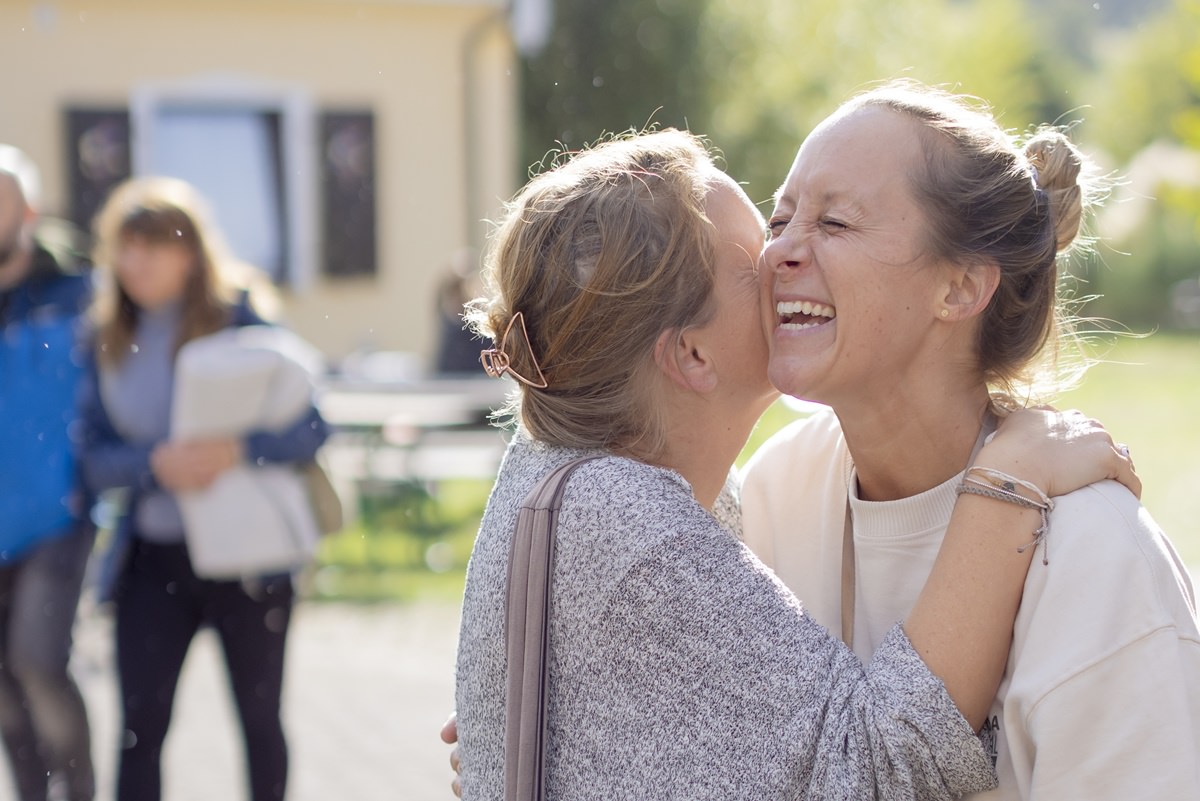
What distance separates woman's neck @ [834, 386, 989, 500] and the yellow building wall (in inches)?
387

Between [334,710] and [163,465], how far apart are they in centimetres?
232

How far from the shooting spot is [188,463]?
13.4ft

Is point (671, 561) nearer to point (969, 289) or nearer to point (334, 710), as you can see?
point (969, 289)

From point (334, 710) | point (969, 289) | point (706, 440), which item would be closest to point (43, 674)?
point (334, 710)

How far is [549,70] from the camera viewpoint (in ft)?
66.1

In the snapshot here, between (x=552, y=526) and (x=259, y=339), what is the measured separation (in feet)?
9.35

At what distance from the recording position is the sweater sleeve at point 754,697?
62.7 inches

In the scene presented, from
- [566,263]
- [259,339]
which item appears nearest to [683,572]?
[566,263]

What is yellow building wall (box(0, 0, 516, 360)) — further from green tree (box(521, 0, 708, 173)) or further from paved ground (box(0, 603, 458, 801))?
green tree (box(521, 0, 708, 173))

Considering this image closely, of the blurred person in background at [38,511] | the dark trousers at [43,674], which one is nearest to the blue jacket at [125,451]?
the blurred person in background at [38,511]

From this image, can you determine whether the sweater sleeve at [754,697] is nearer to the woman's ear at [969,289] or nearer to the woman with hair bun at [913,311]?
the woman with hair bun at [913,311]

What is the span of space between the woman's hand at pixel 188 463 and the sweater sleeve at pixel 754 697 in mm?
2663

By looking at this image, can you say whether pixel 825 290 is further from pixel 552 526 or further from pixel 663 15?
pixel 663 15

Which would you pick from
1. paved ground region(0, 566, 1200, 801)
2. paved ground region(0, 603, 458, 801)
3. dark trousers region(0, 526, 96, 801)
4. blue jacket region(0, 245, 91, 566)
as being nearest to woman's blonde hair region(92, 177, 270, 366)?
blue jacket region(0, 245, 91, 566)
